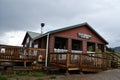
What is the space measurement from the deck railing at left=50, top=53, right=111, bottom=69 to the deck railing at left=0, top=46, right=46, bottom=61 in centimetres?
174

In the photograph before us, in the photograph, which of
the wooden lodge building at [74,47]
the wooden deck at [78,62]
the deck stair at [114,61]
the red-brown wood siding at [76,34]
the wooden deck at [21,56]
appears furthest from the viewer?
the deck stair at [114,61]

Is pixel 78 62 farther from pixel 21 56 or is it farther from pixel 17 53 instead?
pixel 17 53

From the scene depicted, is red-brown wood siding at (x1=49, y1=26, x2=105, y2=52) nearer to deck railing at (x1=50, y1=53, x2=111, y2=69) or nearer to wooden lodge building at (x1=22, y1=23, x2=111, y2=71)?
wooden lodge building at (x1=22, y1=23, x2=111, y2=71)

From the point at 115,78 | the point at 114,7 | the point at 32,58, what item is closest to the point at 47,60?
the point at 32,58

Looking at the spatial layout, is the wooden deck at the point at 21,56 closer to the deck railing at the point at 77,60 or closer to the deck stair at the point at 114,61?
the deck railing at the point at 77,60

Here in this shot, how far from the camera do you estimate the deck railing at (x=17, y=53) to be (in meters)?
14.0

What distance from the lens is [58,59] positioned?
15.1 metres

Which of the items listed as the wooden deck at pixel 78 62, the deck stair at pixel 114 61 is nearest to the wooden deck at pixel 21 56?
the wooden deck at pixel 78 62

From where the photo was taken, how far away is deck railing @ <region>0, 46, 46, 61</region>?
45.9 feet

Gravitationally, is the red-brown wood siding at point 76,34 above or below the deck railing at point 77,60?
above

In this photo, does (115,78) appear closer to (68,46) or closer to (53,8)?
(68,46)

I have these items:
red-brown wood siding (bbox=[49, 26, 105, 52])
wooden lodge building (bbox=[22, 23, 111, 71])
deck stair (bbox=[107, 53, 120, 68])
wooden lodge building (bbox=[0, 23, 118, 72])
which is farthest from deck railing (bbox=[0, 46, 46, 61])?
deck stair (bbox=[107, 53, 120, 68])

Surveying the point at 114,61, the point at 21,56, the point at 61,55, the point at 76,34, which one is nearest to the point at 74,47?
the point at 76,34

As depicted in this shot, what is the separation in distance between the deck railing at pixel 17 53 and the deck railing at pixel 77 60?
174 cm
